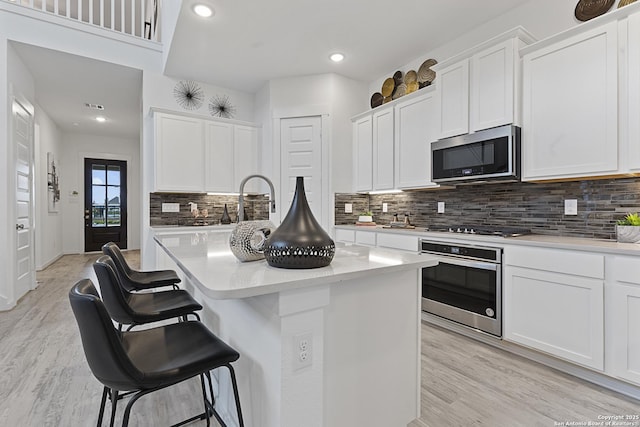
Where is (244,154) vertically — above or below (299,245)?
above

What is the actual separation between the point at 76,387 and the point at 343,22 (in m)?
3.56

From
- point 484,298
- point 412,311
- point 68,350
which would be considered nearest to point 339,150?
point 484,298

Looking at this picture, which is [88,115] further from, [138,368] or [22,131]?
[138,368]

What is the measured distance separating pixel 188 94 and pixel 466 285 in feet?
13.8

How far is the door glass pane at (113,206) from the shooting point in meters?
7.88

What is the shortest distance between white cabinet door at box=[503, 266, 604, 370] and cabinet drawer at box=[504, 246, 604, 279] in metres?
0.04

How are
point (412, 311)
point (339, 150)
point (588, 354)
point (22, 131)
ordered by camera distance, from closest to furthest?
1. point (412, 311)
2. point (588, 354)
3. point (22, 131)
4. point (339, 150)

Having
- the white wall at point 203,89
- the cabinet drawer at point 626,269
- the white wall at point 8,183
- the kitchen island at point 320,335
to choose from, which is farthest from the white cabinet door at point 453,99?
the white wall at point 8,183

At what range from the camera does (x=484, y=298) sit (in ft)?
8.46

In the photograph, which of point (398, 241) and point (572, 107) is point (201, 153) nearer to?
point (398, 241)

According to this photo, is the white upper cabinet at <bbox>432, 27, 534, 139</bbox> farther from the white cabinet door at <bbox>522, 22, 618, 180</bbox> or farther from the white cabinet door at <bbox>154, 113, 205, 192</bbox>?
the white cabinet door at <bbox>154, 113, 205, 192</bbox>

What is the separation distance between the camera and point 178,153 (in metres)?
4.22

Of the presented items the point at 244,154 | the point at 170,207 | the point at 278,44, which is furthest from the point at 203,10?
the point at 170,207

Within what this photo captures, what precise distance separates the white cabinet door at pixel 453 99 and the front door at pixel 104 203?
7718 mm
